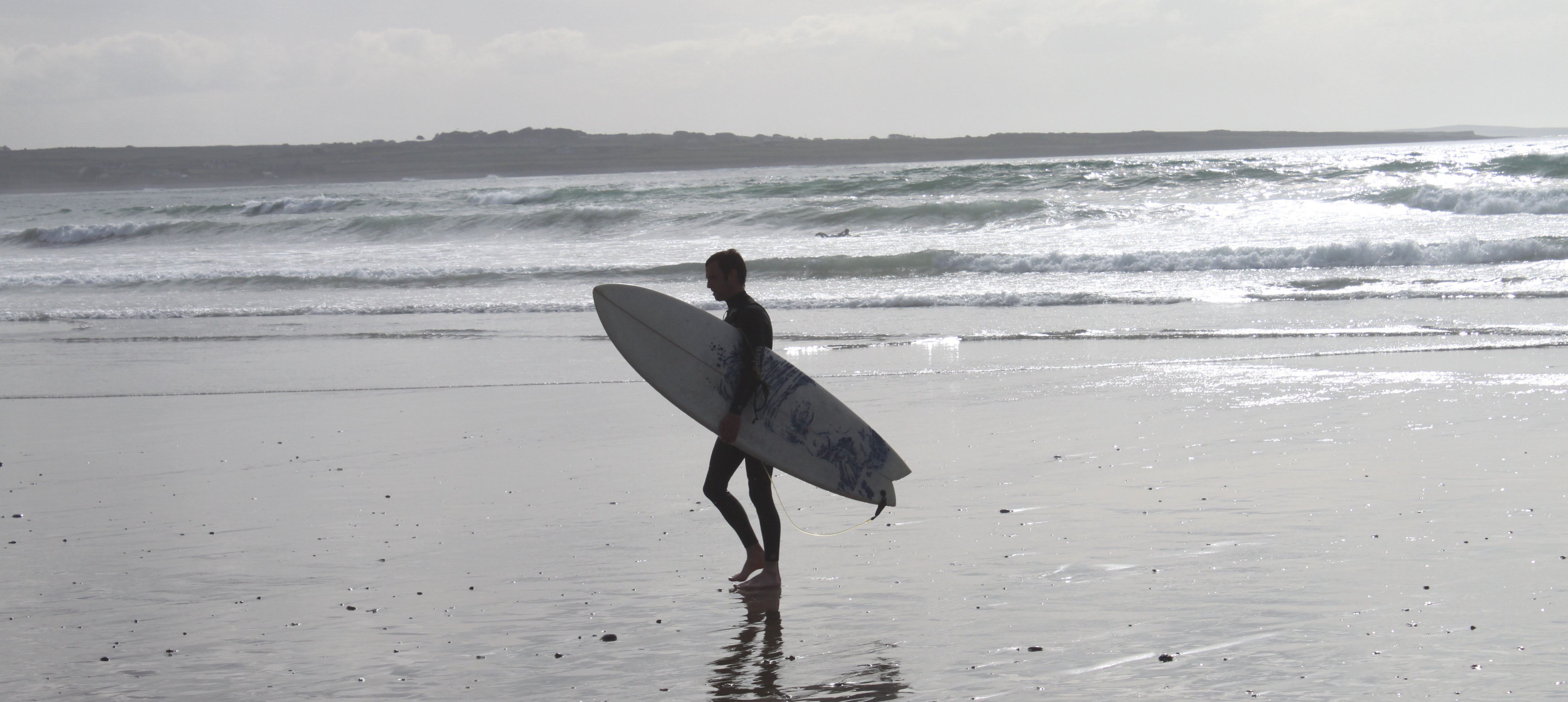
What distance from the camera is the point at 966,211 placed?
28.7 meters

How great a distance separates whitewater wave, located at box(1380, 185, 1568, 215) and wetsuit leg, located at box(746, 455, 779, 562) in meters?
24.7

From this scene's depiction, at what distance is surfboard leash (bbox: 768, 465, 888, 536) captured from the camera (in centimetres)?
447

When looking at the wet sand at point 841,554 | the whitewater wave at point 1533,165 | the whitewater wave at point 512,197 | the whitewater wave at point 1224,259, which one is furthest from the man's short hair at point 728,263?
the whitewater wave at point 512,197

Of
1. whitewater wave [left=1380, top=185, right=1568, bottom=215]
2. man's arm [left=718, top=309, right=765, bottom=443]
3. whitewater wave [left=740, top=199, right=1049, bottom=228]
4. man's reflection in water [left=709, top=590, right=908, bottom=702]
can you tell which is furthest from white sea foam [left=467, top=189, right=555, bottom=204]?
man's reflection in water [left=709, top=590, right=908, bottom=702]

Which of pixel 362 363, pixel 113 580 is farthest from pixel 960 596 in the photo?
pixel 362 363

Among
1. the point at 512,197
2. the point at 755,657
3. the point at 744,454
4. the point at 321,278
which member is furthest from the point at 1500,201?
the point at 512,197

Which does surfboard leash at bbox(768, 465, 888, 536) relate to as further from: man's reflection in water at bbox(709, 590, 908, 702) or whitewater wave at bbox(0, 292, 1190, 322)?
whitewater wave at bbox(0, 292, 1190, 322)

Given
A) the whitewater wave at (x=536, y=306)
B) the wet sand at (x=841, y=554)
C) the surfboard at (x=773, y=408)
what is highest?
the surfboard at (x=773, y=408)

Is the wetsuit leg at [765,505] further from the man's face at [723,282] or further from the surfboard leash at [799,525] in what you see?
the man's face at [723,282]

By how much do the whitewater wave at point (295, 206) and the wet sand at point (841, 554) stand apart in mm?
36229

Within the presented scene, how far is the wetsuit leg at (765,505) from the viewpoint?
167 inches

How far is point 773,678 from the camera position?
343 cm

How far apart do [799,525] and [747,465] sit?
0.60 metres

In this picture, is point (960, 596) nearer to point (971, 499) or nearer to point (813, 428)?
point (813, 428)
